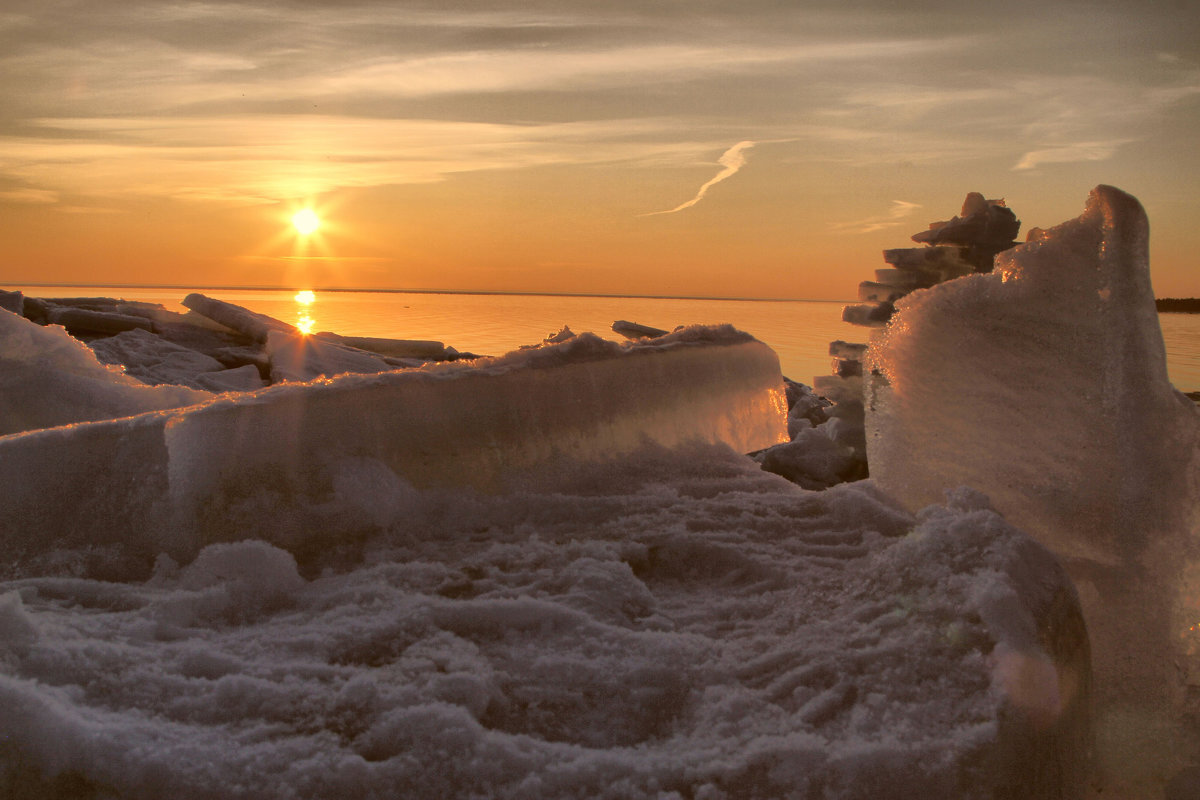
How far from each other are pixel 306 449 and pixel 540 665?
1.01 metres

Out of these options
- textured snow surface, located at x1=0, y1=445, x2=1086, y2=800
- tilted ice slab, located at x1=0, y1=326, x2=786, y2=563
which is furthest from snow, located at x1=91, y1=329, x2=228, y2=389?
textured snow surface, located at x1=0, y1=445, x2=1086, y2=800

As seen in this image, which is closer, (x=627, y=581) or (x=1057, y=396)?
(x=627, y=581)

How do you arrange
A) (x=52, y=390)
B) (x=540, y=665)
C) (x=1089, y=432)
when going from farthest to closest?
1. (x=52, y=390)
2. (x=1089, y=432)
3. (x=540, y=665)

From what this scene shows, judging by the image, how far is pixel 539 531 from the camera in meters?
2.17

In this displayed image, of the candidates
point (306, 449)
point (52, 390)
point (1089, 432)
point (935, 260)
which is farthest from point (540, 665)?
point (935, 260)

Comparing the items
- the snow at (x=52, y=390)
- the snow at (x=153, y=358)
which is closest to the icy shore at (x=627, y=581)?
the snow at (x=52, y=390)

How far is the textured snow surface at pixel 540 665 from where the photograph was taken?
1.26 meters

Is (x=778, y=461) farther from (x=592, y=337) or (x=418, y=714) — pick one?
(x=418, y=714)

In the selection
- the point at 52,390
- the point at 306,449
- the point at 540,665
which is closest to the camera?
the point at 540,665

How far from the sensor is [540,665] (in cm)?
157

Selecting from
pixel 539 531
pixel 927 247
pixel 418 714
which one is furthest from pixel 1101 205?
pixel 927 247

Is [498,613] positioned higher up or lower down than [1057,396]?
lower down

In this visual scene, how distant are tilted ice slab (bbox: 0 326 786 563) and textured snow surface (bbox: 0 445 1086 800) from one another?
0.26 ft

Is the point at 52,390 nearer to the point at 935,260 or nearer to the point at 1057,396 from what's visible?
the point at 1057,396
